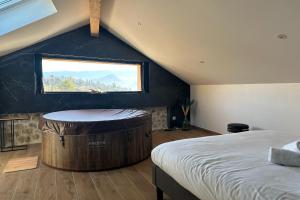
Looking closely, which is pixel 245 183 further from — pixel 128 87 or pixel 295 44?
pixel 128 87

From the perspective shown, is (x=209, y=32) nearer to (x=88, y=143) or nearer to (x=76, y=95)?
(x=88, y=143)

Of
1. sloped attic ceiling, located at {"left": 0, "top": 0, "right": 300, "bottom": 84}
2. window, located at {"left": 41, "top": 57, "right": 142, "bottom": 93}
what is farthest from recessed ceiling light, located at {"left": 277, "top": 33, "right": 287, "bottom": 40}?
window, located at {"left": 41, "top": 57, "right": 142, "bottom": 93}

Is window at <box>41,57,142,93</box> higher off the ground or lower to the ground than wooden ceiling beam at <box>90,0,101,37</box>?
lower

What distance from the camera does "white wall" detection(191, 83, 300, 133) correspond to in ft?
12.4

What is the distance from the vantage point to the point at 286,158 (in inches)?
59.3

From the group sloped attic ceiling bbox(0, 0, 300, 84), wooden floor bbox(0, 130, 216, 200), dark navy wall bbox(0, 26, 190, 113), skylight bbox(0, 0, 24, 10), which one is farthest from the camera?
dark navy wall bbox(0, 26, 190, 113)

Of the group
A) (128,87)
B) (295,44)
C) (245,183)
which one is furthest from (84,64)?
(245,183)

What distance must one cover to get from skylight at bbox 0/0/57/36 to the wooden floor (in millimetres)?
2097

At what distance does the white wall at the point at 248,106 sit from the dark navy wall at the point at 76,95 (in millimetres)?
897

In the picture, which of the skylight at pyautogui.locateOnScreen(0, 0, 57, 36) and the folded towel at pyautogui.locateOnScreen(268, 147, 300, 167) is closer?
the folded towel at pyautogui.locateOnScreen(268, 147, 300, 167)

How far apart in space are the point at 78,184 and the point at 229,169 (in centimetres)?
202

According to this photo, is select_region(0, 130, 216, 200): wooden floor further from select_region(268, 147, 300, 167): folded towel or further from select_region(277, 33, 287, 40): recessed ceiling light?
select_region(277, 33, 287, 40): recessed ceiling light

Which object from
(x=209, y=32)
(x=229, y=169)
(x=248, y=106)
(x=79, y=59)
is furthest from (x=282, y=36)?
(x=79, y=59)

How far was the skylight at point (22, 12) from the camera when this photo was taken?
298cm
